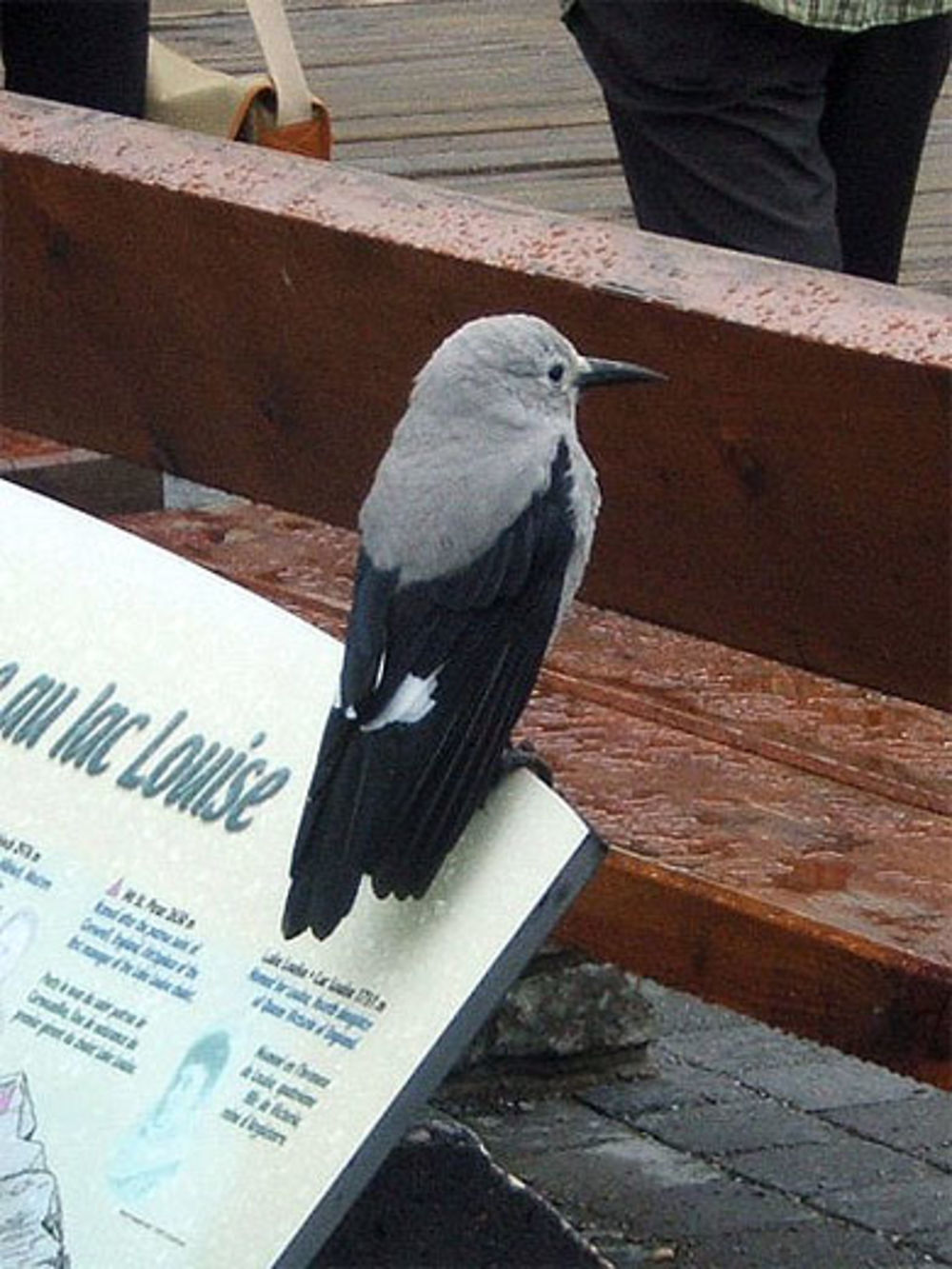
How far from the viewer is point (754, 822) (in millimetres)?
2920

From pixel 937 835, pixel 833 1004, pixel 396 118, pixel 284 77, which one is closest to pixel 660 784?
pixel 937 835

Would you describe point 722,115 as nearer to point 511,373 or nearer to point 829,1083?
point 829,1083

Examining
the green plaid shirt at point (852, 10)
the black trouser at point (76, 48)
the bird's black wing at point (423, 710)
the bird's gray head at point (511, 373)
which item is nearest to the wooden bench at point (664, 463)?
the bird's gray head at point (511, 373)

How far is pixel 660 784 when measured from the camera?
9.87 ft

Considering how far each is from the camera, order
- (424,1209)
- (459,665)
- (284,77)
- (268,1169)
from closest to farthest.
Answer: (268,1169) → (459,665) → (424,1209) → (284,77)

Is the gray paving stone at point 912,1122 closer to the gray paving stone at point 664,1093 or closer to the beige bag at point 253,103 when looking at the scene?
the gray paving stone at point 664,1093

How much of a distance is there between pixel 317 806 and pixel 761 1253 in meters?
1.31

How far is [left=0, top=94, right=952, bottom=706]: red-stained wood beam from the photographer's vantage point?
2.74 metres

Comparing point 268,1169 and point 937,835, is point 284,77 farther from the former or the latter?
point 268,1169

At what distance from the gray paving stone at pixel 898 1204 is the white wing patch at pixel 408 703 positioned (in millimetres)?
1342

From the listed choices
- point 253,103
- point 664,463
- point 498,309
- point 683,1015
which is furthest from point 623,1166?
point 253,103

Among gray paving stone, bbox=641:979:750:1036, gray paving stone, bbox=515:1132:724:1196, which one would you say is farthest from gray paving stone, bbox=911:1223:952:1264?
gray paving stone, bbox=641:979:750:1036

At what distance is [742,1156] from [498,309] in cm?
118

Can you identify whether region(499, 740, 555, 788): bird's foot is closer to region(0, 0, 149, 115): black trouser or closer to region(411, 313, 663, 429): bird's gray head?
region(411, 313, 663, 429): bird's gray head
